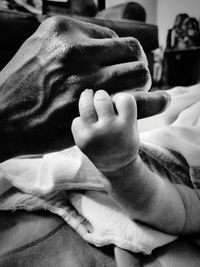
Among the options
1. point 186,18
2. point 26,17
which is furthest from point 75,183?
point 186,18

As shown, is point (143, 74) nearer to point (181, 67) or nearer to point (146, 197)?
point (146, 197)

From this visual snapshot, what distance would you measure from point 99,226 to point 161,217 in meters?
0.11

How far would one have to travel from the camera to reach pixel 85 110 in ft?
1.05

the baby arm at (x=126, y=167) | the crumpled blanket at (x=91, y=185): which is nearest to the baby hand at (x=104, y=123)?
the baby arm at (x=126, y=167)

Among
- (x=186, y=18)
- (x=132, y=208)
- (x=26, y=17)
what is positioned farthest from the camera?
(x=186, y=18)

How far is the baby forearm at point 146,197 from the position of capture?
1.28ft

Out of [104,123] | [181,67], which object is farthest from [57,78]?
[181,67]

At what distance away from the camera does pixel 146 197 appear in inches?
16.4

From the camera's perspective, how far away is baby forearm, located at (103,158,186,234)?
15.4 inches

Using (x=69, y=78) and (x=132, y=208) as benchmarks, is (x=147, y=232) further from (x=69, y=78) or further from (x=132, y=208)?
(x=69, y=78)

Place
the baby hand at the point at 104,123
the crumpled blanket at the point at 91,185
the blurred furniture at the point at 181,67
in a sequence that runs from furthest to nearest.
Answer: the blurred furniture at the point at 181,67
the crumpled blanket at the point at 91,185
the baby hand at the point at 104,123

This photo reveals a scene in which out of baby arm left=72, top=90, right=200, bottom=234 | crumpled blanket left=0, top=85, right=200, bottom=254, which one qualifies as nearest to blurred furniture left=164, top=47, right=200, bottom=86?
crumpled blanket left=0, top=85, right=200, bottom=254

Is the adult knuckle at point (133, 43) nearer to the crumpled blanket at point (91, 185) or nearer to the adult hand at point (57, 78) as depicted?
the adult hand at point (57, 78)

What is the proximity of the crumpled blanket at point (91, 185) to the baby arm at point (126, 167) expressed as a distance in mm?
32
